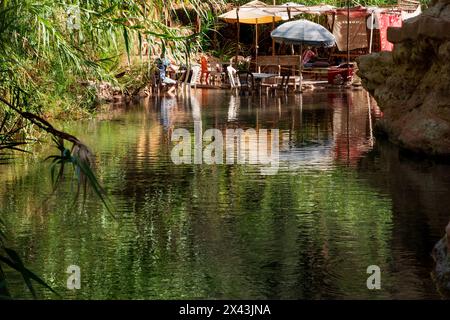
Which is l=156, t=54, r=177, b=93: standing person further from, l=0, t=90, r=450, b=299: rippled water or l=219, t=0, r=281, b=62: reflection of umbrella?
l=0, t=90, r=450, b=299: rippled water

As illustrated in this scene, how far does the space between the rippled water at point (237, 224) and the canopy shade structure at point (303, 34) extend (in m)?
14.1

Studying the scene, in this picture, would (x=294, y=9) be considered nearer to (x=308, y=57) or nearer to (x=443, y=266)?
(x=308, y=57)

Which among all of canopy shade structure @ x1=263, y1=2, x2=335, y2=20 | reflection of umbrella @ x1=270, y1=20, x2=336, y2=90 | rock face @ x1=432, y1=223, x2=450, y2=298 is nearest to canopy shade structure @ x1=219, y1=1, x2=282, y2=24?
canopy shade structure @ x1=263, y1=2, x2=335, y2=20

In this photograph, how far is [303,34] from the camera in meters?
33.0

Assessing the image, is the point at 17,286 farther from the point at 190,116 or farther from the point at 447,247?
the point at 190,116

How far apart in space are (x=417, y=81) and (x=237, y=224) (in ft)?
25.1

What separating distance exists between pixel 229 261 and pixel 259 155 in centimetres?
762

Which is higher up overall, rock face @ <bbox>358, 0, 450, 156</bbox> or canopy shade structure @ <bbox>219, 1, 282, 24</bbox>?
canopy shade structure @ <bbox>219, 1, 282, 24</bbox>

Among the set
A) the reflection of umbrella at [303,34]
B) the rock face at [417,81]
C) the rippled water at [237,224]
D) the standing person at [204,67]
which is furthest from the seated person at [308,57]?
the rippled water at [237,224]

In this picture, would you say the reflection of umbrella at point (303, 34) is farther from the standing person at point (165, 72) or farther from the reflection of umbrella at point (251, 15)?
the standing person at point (165, 72)

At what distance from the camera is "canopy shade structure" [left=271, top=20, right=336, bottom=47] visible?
32.9 metres

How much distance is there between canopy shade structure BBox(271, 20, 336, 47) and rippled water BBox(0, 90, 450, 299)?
1408 cm

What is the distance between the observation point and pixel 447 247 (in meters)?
8.80
